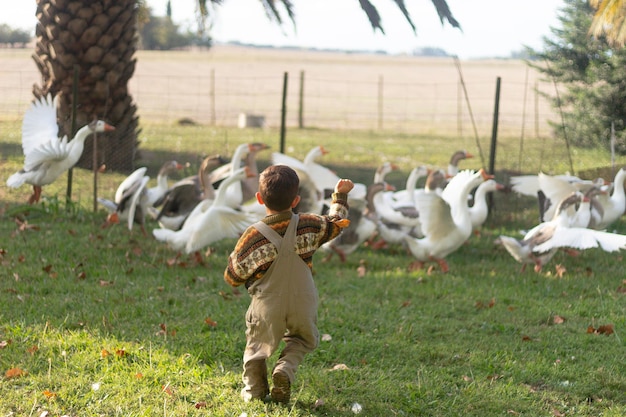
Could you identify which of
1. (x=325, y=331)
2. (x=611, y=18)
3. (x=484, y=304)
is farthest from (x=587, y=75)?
(x=325, y=331)

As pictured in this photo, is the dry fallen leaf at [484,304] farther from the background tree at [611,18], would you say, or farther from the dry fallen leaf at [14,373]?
the background tree at [611,18]

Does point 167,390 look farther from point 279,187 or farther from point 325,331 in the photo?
point 325,331

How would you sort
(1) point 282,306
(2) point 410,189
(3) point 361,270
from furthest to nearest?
(2) point 410,189
(3) point 361,270
(1) point 282,306

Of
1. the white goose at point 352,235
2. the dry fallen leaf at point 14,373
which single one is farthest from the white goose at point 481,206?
the dry fallen leaf at point 14,373

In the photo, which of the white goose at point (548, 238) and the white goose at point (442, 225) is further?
the white goose at point (442, 225)

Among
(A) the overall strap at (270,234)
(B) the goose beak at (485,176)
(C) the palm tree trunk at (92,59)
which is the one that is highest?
(C) the palm tree trunk at (92,59)

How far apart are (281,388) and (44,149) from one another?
5.60 metres

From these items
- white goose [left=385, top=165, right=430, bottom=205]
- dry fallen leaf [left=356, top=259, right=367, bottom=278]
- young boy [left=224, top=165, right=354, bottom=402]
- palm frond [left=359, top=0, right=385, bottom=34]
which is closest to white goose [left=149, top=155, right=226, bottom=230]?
dry fallen leaf [left=356, top=259, right=367, bottom=278]

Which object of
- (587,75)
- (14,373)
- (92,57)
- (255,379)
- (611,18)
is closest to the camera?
(255,379)

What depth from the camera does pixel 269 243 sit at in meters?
4.20

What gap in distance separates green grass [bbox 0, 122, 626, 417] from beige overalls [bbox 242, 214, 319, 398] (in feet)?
0.99

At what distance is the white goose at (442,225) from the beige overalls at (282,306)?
368 centimetres

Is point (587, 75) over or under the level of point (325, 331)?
over

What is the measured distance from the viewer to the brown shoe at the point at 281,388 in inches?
165
